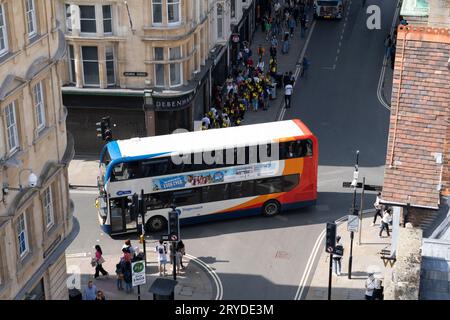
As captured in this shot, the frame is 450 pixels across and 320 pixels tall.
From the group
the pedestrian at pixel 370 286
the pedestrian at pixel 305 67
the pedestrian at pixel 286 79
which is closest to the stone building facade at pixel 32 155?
the pedestrian at pixel 370 286

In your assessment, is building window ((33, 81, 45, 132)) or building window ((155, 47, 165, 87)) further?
building window ((155, 47, 165, 87))

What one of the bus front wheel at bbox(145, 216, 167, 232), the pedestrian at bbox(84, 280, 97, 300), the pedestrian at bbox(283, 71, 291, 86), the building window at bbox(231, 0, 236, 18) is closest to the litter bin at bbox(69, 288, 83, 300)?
the pedestrian at bbox(84, 280, 97, 300)

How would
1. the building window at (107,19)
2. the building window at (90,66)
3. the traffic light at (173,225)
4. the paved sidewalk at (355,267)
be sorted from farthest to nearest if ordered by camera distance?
the building window at (90,66)
the building window at (107,19)
the paved sidewalk at (355,267)
the traffic light at (173,225)

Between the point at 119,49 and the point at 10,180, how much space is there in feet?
65.1

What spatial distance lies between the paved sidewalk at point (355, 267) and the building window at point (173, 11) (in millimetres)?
13672

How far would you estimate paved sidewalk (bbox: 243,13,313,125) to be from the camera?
50.4 m

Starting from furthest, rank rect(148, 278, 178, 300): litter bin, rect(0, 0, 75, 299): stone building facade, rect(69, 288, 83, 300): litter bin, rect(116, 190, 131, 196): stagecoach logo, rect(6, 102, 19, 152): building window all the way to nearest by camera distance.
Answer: rect(116, 190, 131, 196): stagecoach logo, rect(69, 288, 83, 300): litter bin, rect(148, 278, 178, 300): litter bin, rect(6, 102, 19, 152): building window, rect(0, 0, 75, 299): stone building facade

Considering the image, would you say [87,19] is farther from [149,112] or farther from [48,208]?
[48,208]

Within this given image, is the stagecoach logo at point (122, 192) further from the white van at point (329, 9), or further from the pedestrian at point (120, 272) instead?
the white van at point (329, 9)

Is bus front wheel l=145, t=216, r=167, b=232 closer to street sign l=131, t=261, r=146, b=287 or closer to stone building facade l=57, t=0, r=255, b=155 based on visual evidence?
street sign l=131, t=261, r=146, b=287

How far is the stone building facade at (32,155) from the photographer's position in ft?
76.7

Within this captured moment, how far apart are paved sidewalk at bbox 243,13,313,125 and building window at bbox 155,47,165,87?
750 cm

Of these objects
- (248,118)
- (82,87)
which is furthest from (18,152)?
(248,118)

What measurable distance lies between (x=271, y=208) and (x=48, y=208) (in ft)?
45.1
